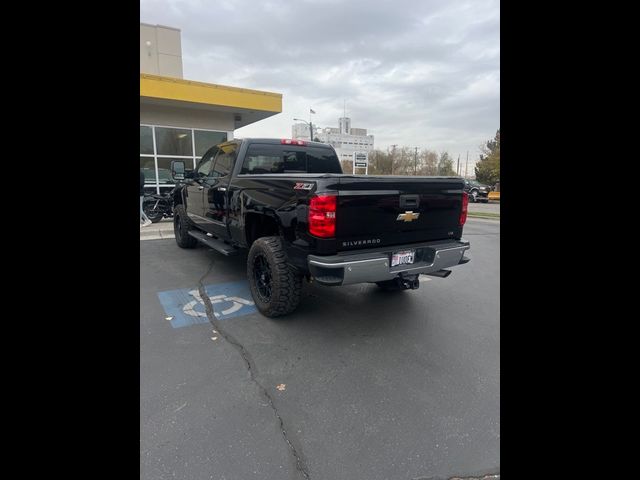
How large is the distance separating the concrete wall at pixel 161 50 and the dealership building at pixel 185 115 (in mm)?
4636

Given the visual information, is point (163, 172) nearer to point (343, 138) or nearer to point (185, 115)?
point (185, 115)

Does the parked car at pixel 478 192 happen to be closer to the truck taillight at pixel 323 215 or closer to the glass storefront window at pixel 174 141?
the glass storefront window at pixel 174 141

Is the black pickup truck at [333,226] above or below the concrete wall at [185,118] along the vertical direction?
below

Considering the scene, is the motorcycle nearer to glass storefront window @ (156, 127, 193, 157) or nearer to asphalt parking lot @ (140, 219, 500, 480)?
glass storefront window @ (156, 127, 193, 157)

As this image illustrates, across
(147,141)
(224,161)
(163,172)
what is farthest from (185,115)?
(224,161)

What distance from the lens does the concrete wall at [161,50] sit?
52.7 feet

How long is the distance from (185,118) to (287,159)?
9.52 m

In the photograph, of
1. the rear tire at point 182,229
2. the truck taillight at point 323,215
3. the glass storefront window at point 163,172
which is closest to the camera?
the truck taillight at point 323,215

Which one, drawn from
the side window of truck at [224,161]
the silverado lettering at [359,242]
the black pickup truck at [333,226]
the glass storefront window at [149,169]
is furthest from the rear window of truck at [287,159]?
the glass storefront window at [149,169]

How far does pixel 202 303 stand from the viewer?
4363 mm
